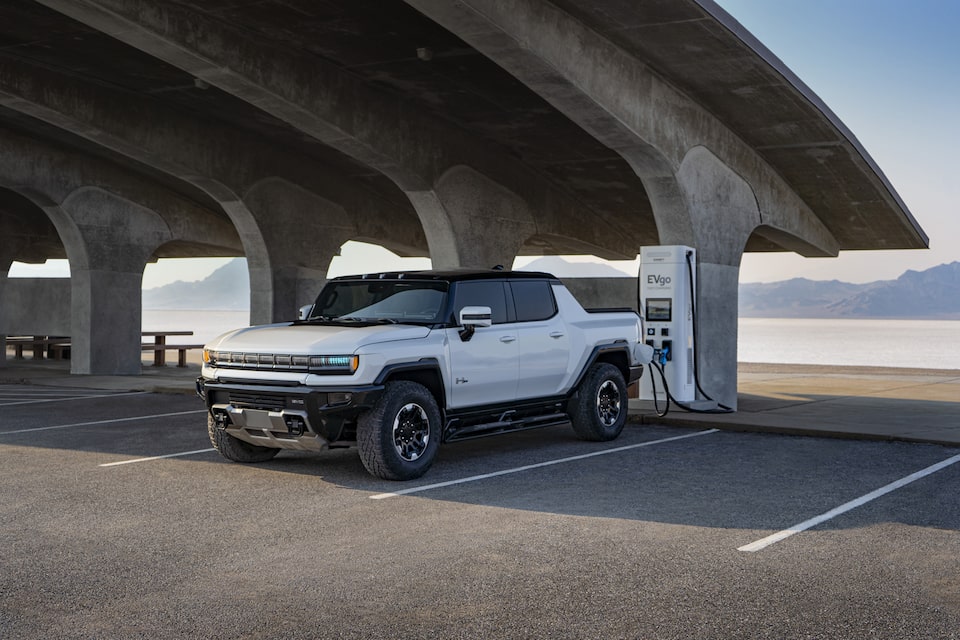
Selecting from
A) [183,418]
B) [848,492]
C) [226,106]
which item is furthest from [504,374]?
[226,106]

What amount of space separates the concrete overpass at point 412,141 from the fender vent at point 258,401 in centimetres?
537

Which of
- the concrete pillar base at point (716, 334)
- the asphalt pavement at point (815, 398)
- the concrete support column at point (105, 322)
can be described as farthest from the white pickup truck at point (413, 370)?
the concrete support column at point (105, 322)

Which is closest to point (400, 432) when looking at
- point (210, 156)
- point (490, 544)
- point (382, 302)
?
point (382, 302)

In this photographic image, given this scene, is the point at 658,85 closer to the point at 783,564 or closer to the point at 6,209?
the point at 783,564

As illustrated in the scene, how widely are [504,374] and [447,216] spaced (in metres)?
10.8

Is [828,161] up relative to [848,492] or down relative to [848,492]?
up

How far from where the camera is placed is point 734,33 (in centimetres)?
1509

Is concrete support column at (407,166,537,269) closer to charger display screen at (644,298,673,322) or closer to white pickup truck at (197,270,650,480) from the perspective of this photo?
charger display screen at (644,298,673,322)

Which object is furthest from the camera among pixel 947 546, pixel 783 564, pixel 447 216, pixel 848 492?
pixel 447 216

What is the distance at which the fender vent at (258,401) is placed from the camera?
9.84 metres

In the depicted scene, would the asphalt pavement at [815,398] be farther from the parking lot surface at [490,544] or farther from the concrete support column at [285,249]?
the concrete support column at [285,249]

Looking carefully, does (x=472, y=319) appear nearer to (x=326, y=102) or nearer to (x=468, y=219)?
(x=326, y=102)

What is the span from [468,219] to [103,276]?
970cm

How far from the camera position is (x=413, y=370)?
10.1 m
